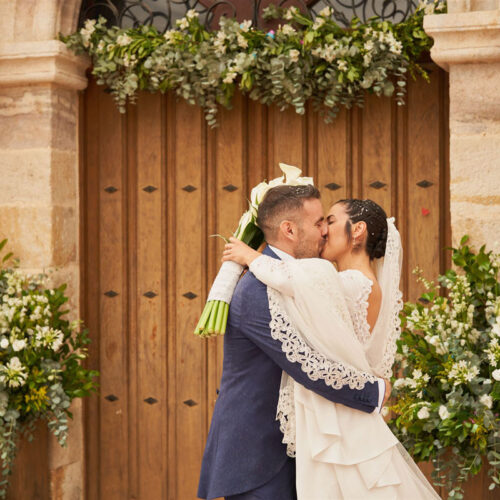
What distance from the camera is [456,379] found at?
3.20m

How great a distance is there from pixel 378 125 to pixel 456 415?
5.20ft

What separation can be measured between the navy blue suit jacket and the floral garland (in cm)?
150

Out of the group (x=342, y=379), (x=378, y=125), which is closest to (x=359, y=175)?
(x=378, y=125)

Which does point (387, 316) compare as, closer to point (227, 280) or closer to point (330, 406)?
point (330, 406)

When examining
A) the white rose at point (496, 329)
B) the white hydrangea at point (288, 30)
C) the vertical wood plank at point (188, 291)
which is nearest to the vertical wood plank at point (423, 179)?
the white hydrangea at point (288, 30)

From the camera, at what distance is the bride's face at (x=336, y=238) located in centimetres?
291

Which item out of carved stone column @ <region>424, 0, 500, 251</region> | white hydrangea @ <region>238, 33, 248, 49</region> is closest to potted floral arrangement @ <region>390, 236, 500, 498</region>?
carved stone column @ <region>424, 0, 500, 251</region>

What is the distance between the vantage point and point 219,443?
2.67m

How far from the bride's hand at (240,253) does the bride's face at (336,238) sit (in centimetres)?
32

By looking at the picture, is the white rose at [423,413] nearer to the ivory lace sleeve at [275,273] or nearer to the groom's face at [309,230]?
the groom's face at [309,230]

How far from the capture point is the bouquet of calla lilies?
104 inches

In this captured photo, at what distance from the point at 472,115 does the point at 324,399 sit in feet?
5.66

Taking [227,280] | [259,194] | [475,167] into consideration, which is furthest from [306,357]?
[475,167]

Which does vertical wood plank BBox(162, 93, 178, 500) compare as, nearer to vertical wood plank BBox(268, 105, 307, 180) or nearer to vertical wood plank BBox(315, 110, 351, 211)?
vertical wood plank BBox(268, 105, 307, 180)
